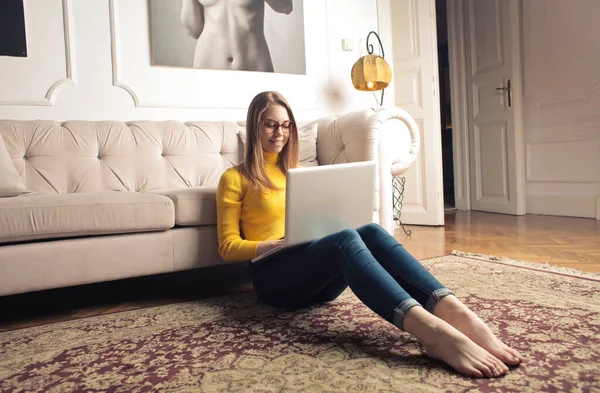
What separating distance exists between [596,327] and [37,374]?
54.3 inches

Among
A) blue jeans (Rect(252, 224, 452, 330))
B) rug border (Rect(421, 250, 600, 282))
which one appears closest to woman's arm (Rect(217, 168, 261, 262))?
blue jeans (Rect(252, 224, 452, 330))

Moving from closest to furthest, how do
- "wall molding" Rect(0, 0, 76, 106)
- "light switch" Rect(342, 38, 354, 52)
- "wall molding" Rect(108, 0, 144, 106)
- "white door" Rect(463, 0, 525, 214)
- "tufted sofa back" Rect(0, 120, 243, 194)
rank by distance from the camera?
"tufted sofa back" Rect(0, 120, 243, 194) → "wall molding" Rect(0, 0, 76, 106) → "wall molding" Rect(108, 0, 144, 106) → "light switch" Rect(342, 38, 354, 52) → "white door" Rect(463, 0, 525, 214)

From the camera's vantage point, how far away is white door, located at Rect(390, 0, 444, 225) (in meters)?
3.87

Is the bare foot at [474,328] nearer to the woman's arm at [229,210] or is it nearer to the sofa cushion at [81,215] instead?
the woman's arm at [229,210]

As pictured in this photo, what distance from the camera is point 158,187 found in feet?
7.81

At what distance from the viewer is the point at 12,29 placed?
2598 mm

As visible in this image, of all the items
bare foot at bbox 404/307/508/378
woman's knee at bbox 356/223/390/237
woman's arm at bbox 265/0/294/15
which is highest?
woman's arm at bbox 265/0/294/15

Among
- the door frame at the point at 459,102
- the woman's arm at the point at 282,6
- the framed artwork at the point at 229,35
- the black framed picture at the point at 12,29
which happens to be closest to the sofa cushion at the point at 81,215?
the black framed picture at the point at 12,29

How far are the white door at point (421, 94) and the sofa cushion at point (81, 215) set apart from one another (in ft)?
8.26

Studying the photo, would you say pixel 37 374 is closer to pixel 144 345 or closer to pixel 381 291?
pixel 144 345

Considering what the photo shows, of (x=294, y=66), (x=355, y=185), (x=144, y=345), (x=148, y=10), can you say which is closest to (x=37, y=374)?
(x=144, y=345)

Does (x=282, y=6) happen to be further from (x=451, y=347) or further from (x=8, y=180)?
(x=451, y=347)

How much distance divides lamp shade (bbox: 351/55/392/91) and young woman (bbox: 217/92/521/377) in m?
1.96

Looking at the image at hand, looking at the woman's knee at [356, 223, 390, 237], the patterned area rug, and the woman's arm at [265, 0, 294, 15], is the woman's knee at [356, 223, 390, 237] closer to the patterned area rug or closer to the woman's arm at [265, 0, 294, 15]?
the patterned area rug
